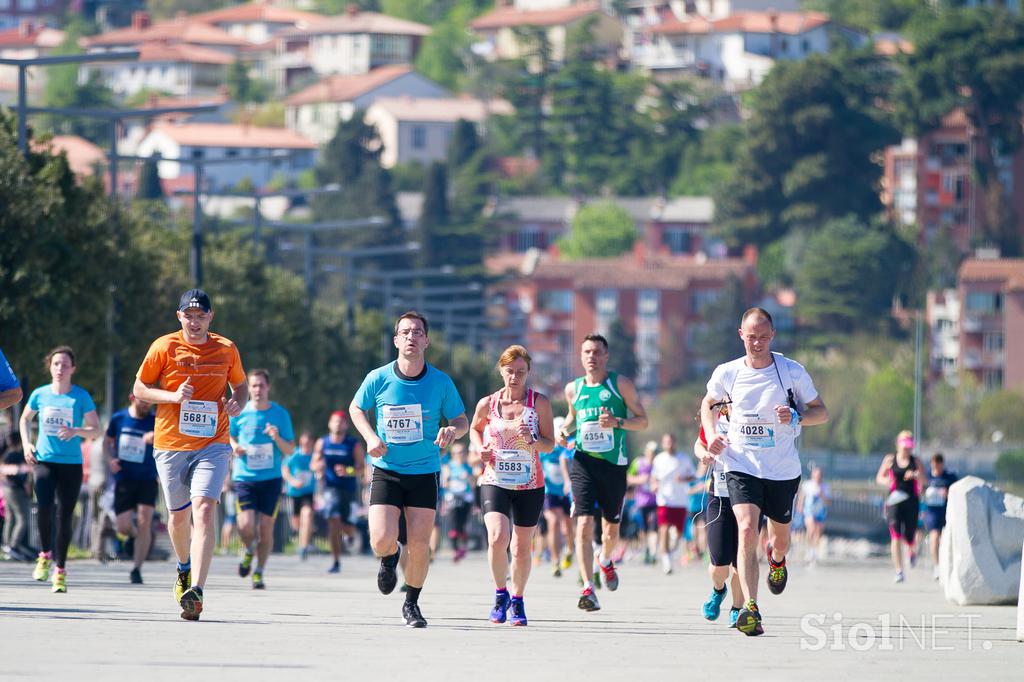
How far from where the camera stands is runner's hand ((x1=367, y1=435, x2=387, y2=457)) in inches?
626

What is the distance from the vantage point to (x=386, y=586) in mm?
16672

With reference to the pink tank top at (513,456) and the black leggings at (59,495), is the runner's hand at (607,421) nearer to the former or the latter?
the pink tank top at (513,456)

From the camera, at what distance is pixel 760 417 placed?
1605 centimetres

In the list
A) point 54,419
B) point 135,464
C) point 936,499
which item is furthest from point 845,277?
point 54,419

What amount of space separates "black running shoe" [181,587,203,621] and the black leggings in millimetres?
2856

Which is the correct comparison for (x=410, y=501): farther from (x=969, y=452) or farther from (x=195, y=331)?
(x=969, y=452)

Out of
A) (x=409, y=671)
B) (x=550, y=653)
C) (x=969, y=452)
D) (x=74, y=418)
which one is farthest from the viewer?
(x=969, y=452)

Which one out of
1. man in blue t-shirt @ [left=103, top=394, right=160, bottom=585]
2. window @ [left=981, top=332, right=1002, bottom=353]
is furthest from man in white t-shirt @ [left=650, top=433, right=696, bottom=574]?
window @ [left=981, top=332, right=1002, bottom=353]

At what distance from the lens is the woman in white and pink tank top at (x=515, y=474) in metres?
16.9

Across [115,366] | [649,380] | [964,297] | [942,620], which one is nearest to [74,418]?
[942,620]

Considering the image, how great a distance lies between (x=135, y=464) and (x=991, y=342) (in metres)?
149

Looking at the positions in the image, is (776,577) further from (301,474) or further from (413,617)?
(301,474)

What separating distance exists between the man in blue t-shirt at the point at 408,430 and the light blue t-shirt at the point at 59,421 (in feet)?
A: 10.8

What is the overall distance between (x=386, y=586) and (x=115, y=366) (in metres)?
21.1
